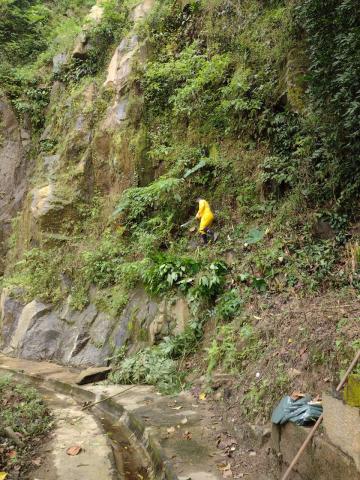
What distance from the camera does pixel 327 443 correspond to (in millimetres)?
3779

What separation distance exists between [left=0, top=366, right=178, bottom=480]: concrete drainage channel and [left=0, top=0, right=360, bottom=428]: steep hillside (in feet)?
3.39

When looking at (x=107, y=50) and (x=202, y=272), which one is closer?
(x=202, y=272)

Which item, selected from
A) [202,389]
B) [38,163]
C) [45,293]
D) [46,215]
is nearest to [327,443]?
[202,389]

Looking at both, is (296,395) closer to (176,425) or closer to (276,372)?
(276,372)

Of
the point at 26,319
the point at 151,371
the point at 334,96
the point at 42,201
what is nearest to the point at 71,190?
the point at 42,201

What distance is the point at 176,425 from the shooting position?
5934mm

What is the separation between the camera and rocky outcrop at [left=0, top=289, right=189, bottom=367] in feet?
29.9

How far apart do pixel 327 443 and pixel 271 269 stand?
4436 millimetres

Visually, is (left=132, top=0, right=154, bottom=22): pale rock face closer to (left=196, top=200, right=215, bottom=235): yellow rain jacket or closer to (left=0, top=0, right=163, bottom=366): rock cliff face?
(left=0, top=0, right=163, bottom=366): rock cliff face

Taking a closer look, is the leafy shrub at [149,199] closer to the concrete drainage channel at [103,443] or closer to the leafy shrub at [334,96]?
the leafy shrub at [334,96]

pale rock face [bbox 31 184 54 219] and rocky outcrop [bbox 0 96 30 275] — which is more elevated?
rocky outcrop [bbox 0 96 30 275]

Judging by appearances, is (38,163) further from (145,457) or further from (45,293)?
(145,457)

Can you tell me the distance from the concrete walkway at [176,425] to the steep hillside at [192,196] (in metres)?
0.45

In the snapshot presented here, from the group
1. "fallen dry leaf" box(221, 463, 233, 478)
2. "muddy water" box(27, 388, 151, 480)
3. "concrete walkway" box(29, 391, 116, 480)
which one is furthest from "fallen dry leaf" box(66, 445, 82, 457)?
"fallen dry leaf" box(221, 463, 233, 478)
